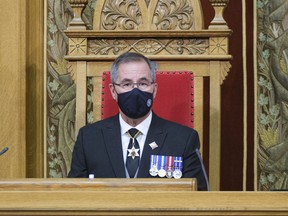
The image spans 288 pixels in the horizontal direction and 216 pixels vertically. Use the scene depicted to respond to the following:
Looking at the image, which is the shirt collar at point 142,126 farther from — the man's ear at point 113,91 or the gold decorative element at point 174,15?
the gold decorative element at point 174,15

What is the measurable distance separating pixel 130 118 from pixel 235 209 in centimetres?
150

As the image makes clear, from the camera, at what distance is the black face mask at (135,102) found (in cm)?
366

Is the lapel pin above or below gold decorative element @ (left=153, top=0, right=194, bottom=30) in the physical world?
below

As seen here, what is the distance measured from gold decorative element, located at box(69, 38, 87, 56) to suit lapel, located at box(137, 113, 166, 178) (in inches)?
23.7

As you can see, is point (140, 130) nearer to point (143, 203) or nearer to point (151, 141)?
point (151, 141)

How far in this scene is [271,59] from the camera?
4.67 meters

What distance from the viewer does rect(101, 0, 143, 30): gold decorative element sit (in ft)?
13.7

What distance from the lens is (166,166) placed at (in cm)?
359

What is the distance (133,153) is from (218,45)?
749 millimetres

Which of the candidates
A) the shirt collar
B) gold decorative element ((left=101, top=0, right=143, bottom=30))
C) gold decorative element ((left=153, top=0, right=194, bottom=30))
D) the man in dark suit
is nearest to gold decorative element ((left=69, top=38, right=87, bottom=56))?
gold decorative element ((left=101, top=0, right=143, bottom=30))

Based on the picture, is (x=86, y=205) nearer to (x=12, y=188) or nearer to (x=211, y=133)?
(x=12, y=188)

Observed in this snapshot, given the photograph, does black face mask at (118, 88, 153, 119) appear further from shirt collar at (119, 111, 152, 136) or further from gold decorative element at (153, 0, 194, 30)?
gold decorative element at (153, 0, 194, 30)

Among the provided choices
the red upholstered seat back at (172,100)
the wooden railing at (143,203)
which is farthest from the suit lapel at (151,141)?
the wooden railing at (143,203)

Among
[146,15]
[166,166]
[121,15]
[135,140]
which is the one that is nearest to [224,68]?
[146,15]
